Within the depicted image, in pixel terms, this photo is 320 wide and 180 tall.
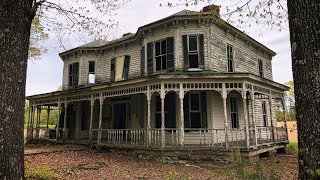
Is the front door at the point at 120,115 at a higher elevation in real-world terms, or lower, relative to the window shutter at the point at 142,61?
lower

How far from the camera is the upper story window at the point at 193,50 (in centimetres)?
1375

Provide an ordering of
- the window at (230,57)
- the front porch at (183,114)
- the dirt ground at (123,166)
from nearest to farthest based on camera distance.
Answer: the dirt ground at (123,166)
the front porch at (183,114)
the window at (230,57)

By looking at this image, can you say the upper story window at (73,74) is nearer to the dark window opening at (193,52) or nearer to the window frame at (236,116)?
the dark window opening at (193,52)

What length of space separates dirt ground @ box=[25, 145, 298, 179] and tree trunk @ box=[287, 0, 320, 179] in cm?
436

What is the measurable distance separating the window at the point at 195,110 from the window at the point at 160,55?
2.47 metres

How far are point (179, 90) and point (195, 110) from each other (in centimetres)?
212

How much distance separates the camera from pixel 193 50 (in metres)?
14.0

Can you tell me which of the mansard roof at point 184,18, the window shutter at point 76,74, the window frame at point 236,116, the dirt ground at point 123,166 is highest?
the mansard roof at point 184,18

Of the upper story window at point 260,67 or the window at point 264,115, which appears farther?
the upper story window at point 260,67

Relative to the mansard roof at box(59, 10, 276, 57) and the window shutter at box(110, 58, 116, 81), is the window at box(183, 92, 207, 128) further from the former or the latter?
the window shutter at box(110, 58, 116, 81)

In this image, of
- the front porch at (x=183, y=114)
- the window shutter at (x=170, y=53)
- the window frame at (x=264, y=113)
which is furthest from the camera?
the window frame at (x=264, y=113)

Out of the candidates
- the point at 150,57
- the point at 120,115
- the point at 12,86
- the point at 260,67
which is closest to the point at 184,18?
the point at 150,57

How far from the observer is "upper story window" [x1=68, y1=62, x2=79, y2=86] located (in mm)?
19875

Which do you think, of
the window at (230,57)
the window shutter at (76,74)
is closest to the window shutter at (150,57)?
the window at (230,57)
